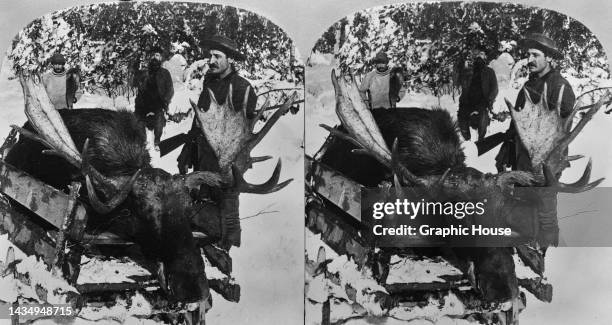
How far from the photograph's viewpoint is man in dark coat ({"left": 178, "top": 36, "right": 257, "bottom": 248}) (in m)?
1.71

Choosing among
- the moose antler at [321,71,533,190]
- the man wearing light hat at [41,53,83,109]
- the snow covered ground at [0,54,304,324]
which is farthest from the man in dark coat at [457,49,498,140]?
the man wearing light hat at [41,53,83,109]

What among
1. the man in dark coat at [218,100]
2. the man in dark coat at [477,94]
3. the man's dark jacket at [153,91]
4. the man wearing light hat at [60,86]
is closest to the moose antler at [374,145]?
the man in dark coat at [477,94]

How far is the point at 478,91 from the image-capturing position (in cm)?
174

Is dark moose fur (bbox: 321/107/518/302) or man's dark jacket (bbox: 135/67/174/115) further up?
man's dark jacket (bbox: 135/67/174/115)

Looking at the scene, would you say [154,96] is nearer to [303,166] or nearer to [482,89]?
[303,166]

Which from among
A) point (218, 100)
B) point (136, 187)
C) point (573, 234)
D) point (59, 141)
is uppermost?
point (218, 100)

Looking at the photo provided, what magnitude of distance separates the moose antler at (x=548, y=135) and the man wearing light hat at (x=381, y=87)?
1.09ft

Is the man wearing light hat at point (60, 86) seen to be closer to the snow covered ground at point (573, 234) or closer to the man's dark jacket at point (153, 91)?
the man's dark jacket at point (153, 91)

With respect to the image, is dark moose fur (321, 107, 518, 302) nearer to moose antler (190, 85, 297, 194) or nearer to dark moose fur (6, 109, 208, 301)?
moose antler (190, 85, 297, 194)

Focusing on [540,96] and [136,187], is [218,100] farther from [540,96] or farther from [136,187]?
[540,96]

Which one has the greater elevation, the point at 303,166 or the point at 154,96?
the point at 154,96

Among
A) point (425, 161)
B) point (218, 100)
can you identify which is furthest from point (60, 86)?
point (425, 161)

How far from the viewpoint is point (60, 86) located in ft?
5.61

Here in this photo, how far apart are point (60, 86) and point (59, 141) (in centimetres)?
16
